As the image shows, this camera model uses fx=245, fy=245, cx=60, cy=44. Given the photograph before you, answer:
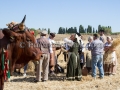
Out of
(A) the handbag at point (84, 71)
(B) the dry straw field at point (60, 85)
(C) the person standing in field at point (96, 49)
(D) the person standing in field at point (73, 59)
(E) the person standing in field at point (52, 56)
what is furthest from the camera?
(A) the handbag at point (84, 71)

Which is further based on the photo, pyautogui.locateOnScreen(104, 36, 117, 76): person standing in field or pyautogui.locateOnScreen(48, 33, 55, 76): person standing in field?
pyautogui.locateOnScreen(104, 36, 117, 76): person standing in field

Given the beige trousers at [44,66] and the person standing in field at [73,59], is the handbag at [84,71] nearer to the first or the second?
the person standing in field at [73,59]

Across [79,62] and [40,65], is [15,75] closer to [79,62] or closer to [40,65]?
[40,65]

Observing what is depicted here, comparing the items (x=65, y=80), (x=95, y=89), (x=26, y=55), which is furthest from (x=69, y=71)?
(x=26, y=55)

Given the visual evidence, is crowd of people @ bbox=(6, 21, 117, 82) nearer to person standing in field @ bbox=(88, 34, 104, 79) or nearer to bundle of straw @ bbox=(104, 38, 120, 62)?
person standing in field @ bbox=(88, 34, 104, 79)

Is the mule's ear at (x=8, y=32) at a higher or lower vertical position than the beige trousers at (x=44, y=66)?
higher

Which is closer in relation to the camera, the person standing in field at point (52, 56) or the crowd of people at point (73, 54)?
the crowd of people at point (73, 54)

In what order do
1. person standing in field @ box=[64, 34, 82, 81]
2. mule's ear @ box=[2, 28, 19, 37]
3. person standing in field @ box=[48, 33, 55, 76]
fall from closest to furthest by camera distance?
mule's ear @ box=[2, 28, 19, 37] < person standing in field @ box=[64, 34, 82, 81] < person standing in field @ box=[48, 33, 55, 76]

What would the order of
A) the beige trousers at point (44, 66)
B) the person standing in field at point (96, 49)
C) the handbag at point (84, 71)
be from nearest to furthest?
1. the beige trousers at point (44, 66)
2. the person standing in field at point (96, 49)
3. the handbag at point (84, 71)

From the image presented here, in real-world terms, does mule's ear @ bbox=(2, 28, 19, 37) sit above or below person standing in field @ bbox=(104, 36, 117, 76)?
above

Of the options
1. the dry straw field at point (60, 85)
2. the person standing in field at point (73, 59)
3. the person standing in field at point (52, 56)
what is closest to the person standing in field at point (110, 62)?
the dry straw field at point (60, 85)

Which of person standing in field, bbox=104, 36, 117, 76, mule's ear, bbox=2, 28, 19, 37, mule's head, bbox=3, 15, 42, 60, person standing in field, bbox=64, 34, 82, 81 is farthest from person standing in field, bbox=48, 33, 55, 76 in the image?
mule's ear, bbox=2, 28, 19, 37

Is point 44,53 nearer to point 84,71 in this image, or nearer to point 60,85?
point 60,85

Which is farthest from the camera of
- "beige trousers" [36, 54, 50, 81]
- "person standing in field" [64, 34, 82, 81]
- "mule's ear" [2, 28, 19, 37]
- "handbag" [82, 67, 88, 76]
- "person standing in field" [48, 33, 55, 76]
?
"handbag" [82, 67, 88, 76]
